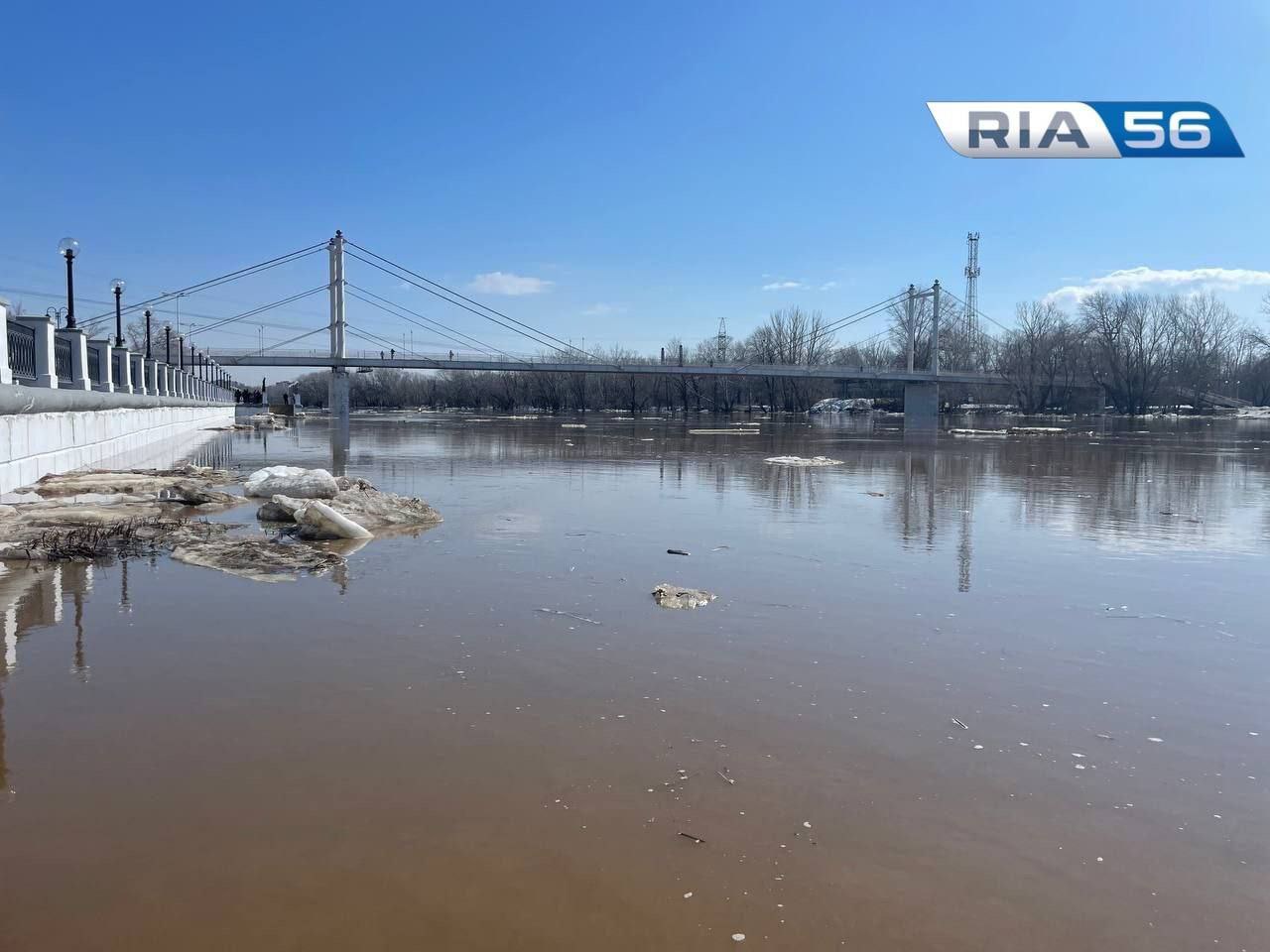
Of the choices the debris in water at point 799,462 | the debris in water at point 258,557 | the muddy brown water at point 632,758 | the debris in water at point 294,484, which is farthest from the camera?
the debris in water at point 799,462

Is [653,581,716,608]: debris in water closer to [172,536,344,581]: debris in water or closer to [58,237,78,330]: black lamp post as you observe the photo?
[172,536,344,581]: debris in water

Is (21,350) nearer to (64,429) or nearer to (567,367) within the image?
(64,429)

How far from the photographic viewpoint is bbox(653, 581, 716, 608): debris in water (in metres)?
5.52

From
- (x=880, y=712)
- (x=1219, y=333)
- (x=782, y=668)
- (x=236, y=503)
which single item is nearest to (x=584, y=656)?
(x=782, y=668)

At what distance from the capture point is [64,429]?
42.8ft

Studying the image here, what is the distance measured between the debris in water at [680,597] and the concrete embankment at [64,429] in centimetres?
827

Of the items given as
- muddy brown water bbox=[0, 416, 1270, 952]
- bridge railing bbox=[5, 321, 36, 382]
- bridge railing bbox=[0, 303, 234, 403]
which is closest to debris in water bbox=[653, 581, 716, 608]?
muddy brown water bbox=[0, 416, 1270, 952]

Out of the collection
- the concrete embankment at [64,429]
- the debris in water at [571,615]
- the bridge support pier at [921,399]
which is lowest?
the debris in water at [571,615]

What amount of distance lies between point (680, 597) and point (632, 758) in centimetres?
247

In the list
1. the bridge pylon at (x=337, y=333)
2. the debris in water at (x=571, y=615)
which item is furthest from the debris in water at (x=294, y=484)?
the bridge pylon at (x=337, y=333)

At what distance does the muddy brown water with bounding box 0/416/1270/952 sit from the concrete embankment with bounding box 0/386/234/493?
532 cm

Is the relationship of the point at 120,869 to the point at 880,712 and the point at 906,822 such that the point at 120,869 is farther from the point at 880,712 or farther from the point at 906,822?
the point at 880,712

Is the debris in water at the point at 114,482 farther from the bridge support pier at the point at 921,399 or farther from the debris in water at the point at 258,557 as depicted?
the bridge support pier at the point at 921,399

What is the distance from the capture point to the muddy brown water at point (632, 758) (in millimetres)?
2326
